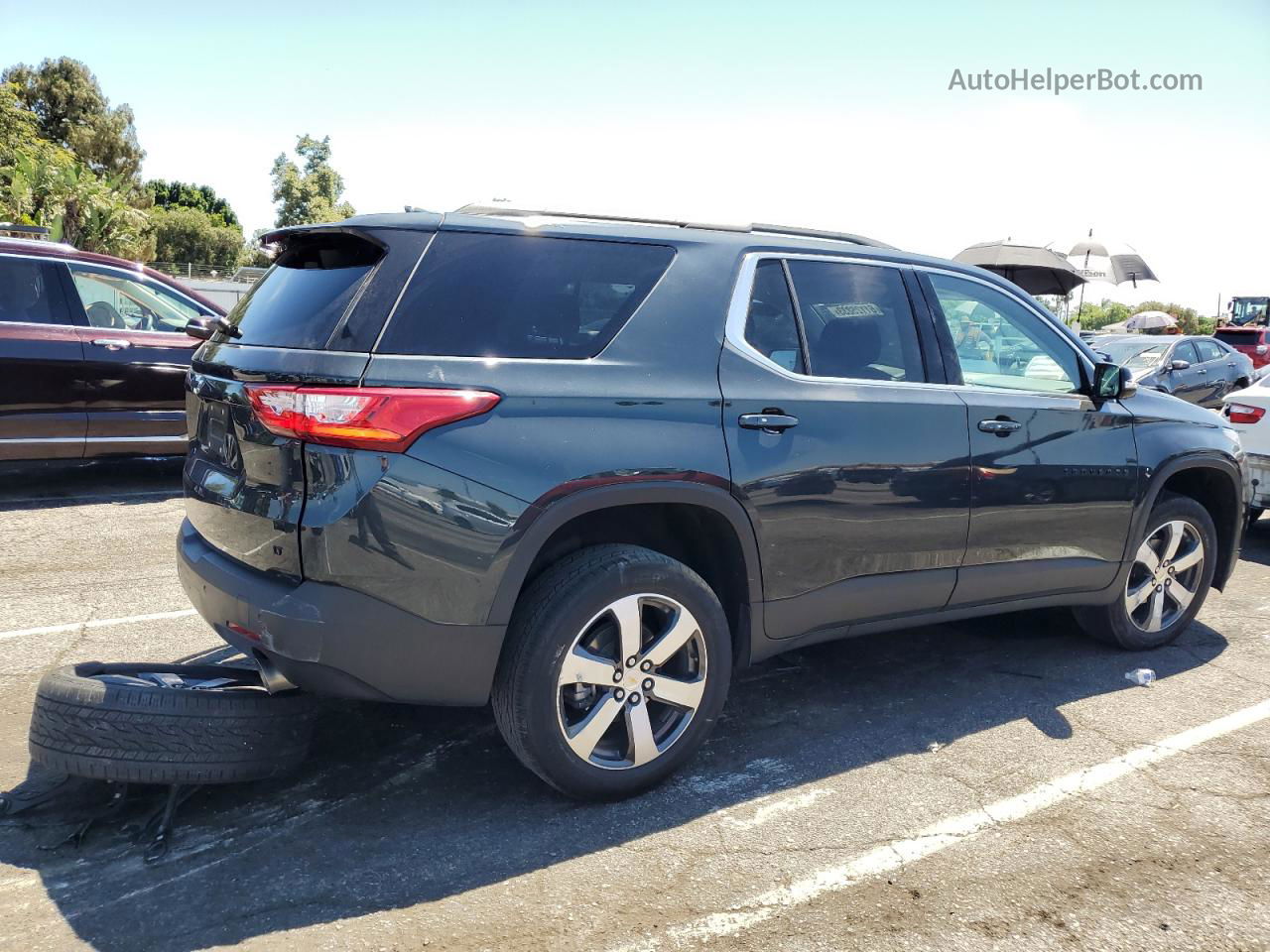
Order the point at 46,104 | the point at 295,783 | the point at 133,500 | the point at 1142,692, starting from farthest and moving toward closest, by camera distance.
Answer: the point at 46,104
the point at 133,500
the point at 1142,692
the point at 295,783

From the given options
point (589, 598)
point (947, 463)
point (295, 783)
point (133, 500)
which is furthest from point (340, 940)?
point (133, 500)

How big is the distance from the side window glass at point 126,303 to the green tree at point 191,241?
53743 millimetres

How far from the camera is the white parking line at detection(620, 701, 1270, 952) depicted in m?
2.64

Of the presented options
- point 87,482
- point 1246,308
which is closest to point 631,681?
point 87,482

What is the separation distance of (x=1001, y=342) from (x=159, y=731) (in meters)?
3.46

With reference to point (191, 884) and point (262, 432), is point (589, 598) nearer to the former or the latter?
point (262, 432)

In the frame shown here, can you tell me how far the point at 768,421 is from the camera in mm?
3395

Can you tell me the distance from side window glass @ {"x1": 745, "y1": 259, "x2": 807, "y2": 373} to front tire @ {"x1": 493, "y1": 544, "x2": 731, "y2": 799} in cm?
84

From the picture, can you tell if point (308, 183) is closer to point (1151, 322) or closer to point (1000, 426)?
point (1151, 322)

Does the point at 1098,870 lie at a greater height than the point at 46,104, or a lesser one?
lesser

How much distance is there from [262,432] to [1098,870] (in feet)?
9.00

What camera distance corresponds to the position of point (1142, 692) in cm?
445

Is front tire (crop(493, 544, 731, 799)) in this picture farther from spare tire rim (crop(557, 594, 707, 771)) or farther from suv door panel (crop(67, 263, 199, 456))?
suv door panel (crop(67, 263, 199, 456))

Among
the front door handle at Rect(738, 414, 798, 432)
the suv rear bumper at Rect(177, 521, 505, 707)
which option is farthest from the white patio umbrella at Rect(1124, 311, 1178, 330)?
the suv rear bumper at Rect(177, 521, 505, 707)
